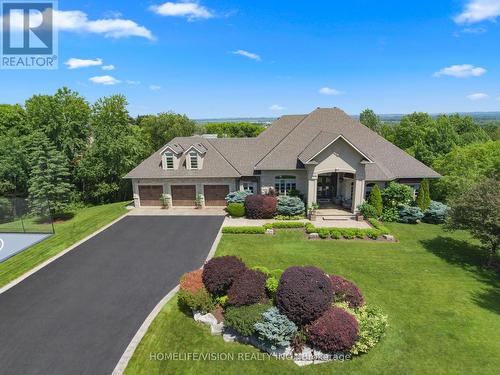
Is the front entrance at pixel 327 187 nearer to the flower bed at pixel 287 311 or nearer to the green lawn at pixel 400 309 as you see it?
the green lawn at pixel 400 309

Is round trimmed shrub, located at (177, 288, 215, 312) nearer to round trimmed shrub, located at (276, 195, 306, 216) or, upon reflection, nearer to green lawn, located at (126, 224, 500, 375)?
green lawn, located at (126, 224, 500, 375)

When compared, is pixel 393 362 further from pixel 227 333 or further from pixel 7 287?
pixel 7 287

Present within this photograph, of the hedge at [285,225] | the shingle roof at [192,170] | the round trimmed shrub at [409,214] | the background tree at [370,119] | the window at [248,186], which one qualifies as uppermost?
the background tree at [370,119]

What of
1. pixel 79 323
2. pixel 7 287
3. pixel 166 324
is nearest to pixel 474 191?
pixel 166 324

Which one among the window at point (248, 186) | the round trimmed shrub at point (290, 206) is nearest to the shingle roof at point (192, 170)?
the window at point (248, 186)

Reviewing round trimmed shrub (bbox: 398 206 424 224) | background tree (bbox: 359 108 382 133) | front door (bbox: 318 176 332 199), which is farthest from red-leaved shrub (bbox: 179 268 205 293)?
background tree (bbox: 359 108 382 133)

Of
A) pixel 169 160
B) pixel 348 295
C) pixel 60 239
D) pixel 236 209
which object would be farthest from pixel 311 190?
pixel 60 239
